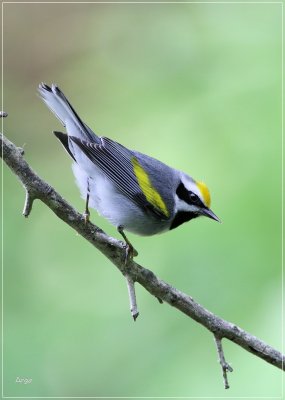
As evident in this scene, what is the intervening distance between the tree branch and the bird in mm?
291

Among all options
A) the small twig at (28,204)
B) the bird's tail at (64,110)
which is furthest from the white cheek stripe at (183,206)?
the small twig at (28,204)

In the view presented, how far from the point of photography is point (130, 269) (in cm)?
262

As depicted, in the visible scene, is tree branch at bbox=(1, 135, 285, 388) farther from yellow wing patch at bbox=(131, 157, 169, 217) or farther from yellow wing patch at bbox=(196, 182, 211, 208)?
yellow wing patch at bbox=(196, 182, 211, 208)

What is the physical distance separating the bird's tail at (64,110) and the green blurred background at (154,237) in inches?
27.0

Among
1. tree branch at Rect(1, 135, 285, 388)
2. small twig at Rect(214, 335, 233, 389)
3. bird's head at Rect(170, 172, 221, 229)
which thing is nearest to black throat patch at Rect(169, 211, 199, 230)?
bird's head at Rect(170, 172, 221, 229)

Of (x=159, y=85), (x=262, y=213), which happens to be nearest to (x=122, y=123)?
(x=159, y=85)

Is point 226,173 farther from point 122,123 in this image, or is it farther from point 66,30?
point 66,30

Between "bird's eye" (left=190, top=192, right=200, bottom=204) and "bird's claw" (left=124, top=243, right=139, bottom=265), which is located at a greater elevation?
"bird's claw" (left=124, top=243, right=139, bottom=265)

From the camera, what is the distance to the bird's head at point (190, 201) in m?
3.26

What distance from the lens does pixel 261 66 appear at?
164 inches

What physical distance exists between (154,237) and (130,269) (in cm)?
91

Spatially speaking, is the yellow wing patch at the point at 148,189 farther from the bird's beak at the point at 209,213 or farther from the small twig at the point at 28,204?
the small twig at the point at 28,204

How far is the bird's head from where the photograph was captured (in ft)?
10.7

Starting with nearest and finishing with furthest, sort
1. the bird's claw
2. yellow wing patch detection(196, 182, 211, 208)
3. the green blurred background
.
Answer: the bird's claw
the green blurred background
yellow wing patch detection(196, 182, 211, 208)
